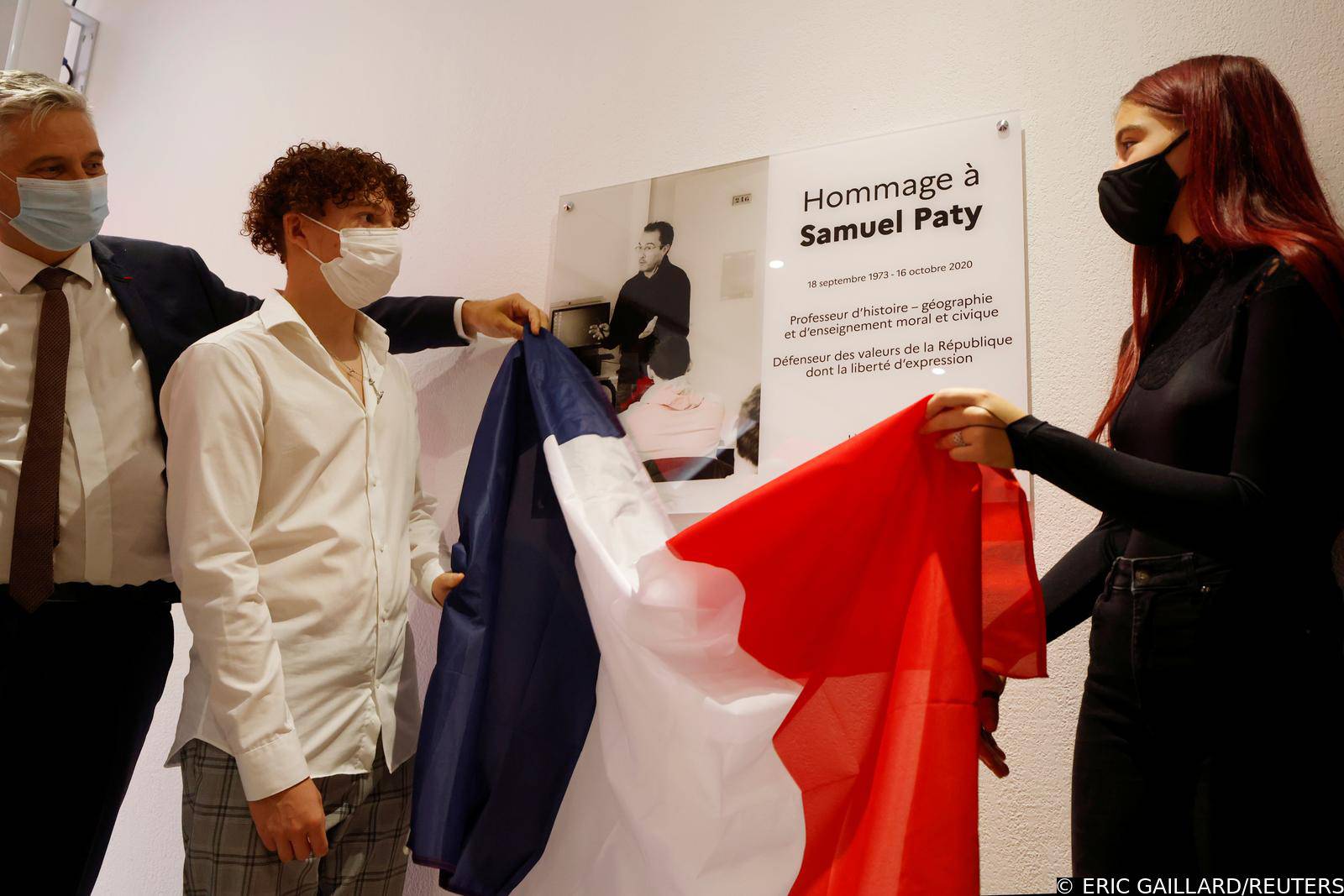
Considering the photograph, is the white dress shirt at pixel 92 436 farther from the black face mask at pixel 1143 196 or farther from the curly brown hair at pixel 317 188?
the black face mask at pixel 1143 196

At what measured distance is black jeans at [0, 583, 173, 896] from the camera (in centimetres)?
142

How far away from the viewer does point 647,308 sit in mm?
1946

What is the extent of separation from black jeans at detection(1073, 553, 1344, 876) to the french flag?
121 millimetres

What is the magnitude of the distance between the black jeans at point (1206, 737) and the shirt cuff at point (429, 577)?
101cm

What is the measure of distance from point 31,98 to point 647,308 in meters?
1.05

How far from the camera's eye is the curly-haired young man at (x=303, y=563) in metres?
1.32

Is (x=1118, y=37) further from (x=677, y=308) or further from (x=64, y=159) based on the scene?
(x=64, y=159)

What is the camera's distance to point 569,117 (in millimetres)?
2180

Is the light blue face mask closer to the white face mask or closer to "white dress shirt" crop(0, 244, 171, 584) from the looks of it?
"white dress shirt" crop(0, 244, 171, 584)

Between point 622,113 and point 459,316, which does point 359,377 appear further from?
point 622,113

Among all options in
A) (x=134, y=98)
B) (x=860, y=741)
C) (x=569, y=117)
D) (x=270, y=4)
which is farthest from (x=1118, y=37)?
(x=134, y=98)

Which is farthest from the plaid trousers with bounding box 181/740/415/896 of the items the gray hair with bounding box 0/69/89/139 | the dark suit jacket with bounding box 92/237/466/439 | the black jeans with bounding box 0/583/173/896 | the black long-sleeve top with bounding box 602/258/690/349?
the gray hair with bounding box 0/69/89/139

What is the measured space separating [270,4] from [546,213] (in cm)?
128

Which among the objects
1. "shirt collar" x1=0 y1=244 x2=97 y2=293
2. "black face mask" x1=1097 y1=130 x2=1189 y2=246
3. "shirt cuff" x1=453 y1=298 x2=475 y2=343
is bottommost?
"shirt collar" x1=0 y1=244 x2=97 y2=293
